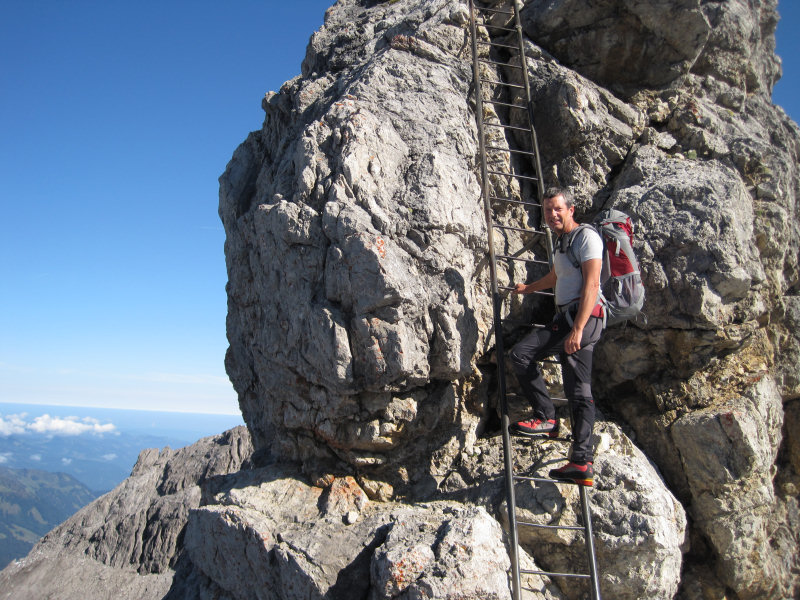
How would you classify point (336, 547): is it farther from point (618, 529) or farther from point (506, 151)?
point (506, 151)

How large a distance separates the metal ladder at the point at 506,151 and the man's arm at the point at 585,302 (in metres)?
1.25

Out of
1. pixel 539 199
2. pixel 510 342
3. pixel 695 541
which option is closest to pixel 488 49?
pixel 539 199

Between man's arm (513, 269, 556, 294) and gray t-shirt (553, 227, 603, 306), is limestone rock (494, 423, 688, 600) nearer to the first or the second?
gray t-shirt (553, 227, 603, 306)

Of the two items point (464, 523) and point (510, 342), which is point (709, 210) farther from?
point (464, 523)

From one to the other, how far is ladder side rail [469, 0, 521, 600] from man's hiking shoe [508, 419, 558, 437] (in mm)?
146

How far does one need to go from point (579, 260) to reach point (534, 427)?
222 centimetres

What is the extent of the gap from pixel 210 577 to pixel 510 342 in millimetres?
5663

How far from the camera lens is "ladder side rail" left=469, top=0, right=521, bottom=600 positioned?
5774mm

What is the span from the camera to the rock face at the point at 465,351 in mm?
6207

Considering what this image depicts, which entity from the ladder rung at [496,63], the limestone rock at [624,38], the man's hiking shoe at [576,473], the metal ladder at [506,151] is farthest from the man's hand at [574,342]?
the limestone rock at [624,38]

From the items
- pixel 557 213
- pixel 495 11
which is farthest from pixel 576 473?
pixel 495 11

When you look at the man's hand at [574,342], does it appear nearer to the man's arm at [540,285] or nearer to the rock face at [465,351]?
the man's arm at [540,285]

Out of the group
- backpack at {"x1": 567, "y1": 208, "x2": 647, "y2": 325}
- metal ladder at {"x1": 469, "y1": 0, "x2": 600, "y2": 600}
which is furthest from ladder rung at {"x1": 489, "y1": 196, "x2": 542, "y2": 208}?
backpack at {"x1": 567, "y1": 208, "x2": 647, "y2": 325}

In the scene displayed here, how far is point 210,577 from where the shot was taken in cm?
745
